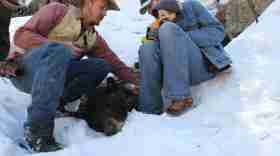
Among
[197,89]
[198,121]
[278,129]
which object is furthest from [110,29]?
[278,129]

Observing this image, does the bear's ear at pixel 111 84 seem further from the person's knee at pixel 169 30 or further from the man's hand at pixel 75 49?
the person's knee at pixel 169 30

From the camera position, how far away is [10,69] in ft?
13.1

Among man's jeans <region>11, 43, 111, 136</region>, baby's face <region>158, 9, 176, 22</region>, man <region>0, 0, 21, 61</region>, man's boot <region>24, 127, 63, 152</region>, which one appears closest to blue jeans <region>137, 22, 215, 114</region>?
baby's face <region>158, 9, 176, 22</region>

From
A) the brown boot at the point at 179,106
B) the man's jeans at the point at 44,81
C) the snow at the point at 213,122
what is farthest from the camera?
the brown boot at the point at 179,106

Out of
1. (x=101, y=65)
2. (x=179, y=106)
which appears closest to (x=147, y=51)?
(x=101, y=65)

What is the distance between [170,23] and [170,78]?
1.43ft

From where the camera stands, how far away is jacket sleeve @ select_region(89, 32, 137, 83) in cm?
468

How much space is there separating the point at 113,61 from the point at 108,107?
1.88ft

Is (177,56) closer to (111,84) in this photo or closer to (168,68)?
(168,68)

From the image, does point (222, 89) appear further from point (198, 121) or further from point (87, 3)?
point (87, 3)

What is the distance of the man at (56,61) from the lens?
12.2 feet

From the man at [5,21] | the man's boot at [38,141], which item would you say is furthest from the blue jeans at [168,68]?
the man at [5,21]

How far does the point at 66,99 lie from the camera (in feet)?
14.5

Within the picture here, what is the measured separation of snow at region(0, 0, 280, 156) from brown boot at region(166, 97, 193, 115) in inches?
2.5
